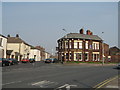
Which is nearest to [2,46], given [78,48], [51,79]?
[78,48]

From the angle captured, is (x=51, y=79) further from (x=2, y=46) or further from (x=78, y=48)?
(x=2, y=46)

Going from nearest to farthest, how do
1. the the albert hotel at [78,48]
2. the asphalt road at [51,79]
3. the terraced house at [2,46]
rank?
the asphalt road at [51,79]
the terraced house at [2,46]
the the albert hotel at [78,48]

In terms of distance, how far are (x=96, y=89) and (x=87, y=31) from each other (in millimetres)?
→ 51856

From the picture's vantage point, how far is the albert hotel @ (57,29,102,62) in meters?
52.2

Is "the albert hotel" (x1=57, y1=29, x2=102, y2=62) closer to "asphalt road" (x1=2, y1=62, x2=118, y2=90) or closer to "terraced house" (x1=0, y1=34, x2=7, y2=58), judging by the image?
"terraced house" (x1=0, y1=34, x2=7, y2=58)

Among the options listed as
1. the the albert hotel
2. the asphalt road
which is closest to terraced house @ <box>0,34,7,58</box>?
the the albert hotel

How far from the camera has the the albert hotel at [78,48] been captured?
52156mm

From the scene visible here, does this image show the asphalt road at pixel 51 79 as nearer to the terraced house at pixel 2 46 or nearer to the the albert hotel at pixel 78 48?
the terraced house at pixel 2 46

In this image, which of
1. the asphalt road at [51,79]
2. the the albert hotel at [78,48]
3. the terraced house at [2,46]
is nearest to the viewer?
the asphalt road at [51,79]

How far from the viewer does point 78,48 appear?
172ft

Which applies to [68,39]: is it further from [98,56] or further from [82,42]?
[98,56]

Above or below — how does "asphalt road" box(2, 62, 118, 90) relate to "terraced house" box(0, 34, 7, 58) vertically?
below

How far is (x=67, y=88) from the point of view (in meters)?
11.2

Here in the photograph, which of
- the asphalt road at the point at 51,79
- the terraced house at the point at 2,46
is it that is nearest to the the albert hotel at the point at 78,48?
the terraced house at the point at 2,46
